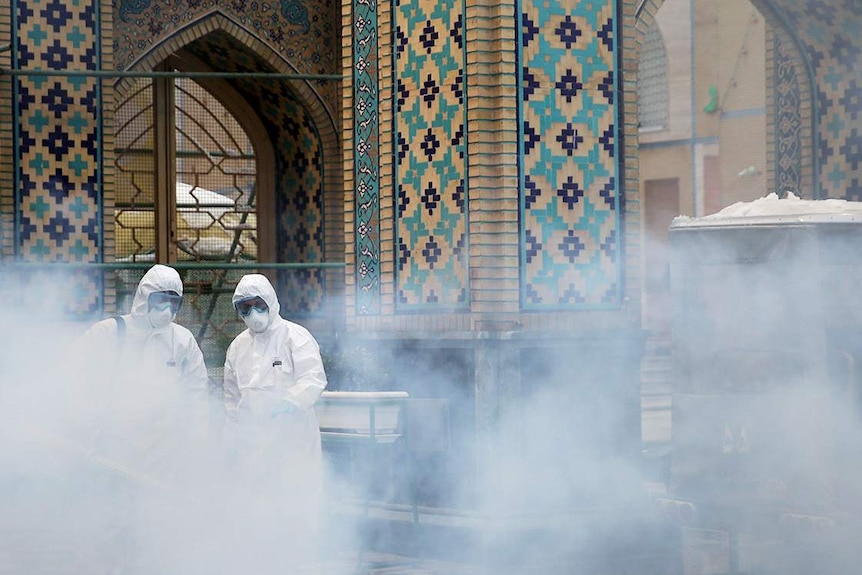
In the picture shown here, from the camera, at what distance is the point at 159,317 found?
20.9 ft

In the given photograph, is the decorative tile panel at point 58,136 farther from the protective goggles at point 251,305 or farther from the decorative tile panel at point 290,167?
the protective goggles at point 251,305

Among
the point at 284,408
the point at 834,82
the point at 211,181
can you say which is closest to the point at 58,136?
the point at 211,181

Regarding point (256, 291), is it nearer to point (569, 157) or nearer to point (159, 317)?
point (159, 317)

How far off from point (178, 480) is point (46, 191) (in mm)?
3877

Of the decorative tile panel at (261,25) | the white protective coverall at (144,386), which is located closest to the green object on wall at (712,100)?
the decorative tile panel at (261,25)

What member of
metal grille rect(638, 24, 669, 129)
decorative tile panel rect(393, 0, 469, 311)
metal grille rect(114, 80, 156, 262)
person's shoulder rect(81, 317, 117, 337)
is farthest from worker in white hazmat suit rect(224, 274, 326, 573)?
metal grille rect(638, 24, 669, 129)

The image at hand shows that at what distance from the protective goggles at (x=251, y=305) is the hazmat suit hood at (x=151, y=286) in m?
0.27

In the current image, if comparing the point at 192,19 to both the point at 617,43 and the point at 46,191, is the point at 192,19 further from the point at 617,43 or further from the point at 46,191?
the point at 617,43

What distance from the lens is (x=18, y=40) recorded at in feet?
32.3

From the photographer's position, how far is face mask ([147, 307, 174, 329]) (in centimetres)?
638

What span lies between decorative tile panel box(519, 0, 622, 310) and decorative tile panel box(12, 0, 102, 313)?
383 centimetres

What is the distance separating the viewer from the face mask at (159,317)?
6.38 metres

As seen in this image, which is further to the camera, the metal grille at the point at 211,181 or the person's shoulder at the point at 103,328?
the metal grille at the point at 211,181

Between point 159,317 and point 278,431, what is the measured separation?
68cm
